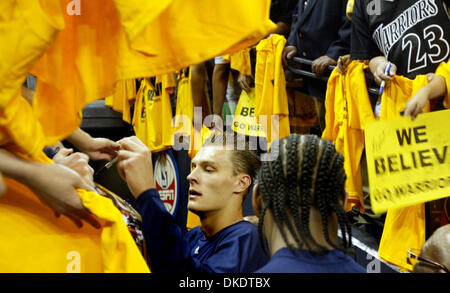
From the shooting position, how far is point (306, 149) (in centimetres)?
143

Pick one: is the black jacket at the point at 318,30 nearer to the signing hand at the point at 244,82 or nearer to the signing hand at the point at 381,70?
the signing hand at the point at 244,82

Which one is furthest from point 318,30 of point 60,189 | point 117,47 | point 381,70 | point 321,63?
point 60,189

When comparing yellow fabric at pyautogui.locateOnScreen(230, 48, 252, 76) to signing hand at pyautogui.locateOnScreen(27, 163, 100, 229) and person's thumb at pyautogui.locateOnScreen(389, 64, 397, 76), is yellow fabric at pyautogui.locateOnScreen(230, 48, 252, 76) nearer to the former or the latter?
person's thumb at pyautogui.locateOnScreen(389, 64, 397, 76)

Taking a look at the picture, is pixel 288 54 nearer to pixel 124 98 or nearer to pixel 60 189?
pixel 60 189

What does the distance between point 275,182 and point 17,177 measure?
646mm

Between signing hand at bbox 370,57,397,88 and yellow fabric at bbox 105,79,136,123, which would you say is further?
yellow fabric at bbox 105,79,136,123

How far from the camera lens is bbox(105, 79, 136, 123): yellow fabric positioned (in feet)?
19.3

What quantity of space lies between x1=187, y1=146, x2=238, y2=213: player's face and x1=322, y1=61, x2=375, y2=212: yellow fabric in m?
0.75

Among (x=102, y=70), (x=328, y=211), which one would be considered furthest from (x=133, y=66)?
(x=328, y=211)

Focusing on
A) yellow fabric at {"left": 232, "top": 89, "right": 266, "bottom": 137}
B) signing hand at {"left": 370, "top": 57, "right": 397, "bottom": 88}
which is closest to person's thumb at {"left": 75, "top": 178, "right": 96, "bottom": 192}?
signing hand at {"left": 370, "top": 57, "right": 397, "bottom": 88}

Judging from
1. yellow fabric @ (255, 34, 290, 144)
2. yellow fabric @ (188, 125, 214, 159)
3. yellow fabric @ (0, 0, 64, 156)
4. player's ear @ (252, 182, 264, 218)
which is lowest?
player's ear @ (252, 182, 264, 218)
